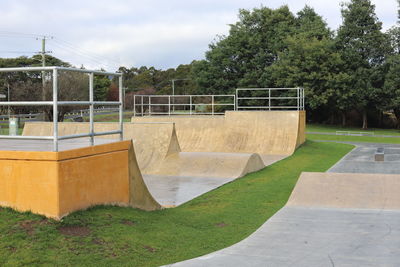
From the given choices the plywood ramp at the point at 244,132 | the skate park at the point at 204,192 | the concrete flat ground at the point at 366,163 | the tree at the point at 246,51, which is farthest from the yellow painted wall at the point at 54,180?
the tree at the point at 246,51

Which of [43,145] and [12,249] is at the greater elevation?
[43,145]

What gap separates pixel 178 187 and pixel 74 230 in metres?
7.25

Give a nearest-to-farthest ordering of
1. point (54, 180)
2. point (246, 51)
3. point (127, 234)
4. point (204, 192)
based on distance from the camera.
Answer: point (54, 180), point (127, 234), point (204, 192), point (246, 51)

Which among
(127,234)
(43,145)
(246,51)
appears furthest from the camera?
(246,51)

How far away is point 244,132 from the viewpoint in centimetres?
2278

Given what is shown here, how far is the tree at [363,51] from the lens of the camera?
41531 mm

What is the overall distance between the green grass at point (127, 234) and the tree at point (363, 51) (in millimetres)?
34396

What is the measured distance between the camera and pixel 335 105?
139 feet

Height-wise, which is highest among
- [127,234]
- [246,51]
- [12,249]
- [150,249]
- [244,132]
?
[246,51]

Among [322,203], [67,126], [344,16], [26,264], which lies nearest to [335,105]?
[344,16]

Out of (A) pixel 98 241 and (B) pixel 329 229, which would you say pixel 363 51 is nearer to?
(B) pixel 329 229

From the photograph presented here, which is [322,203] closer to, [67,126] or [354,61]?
[67,126]

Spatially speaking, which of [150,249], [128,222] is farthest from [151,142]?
[150,249]

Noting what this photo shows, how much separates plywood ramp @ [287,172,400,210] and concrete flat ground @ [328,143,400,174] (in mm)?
4362
